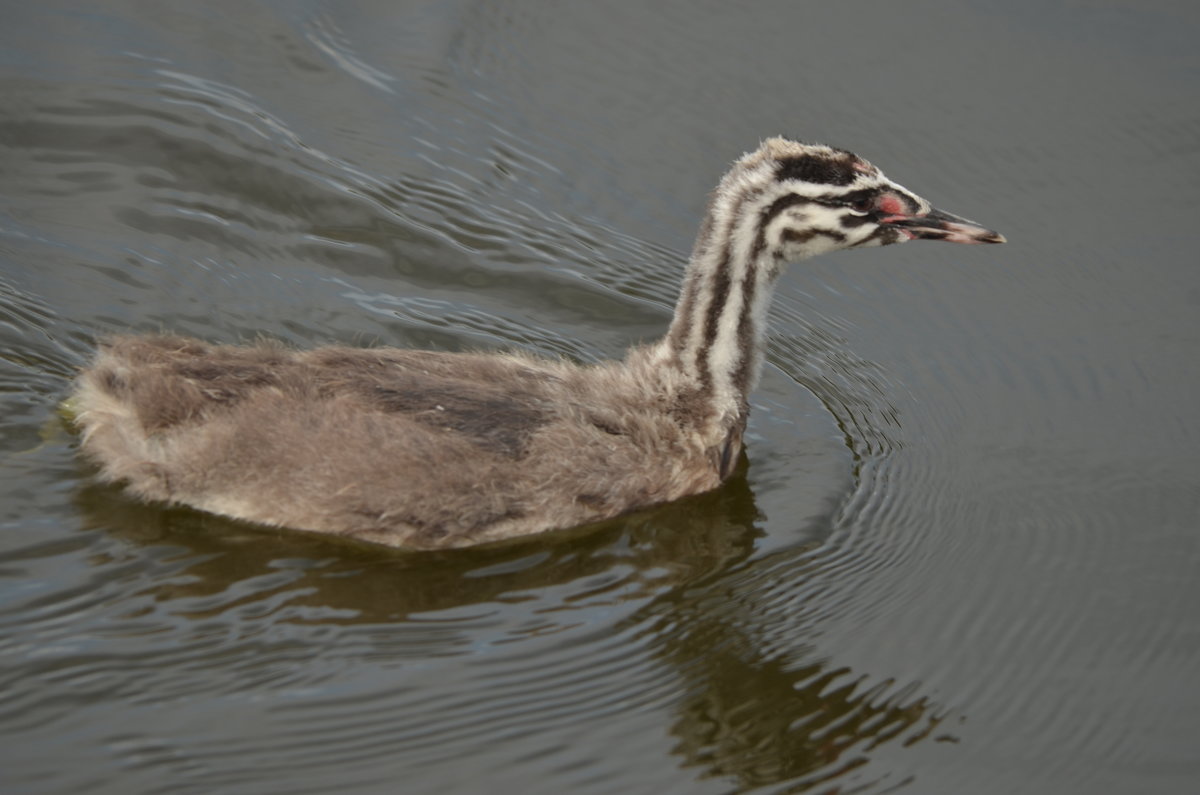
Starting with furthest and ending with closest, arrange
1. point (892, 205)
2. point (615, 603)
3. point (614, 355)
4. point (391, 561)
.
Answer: point (614, 355), point (892, 205), point (391, 561), point (615, 603)

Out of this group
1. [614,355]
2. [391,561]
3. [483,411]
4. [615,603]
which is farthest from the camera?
[614,355]

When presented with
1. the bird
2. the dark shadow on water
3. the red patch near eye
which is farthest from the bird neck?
the dark shadow on water

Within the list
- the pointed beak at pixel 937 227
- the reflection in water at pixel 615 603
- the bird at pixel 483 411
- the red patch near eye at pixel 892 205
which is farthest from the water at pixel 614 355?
the red patch near eye at pixel 892 205

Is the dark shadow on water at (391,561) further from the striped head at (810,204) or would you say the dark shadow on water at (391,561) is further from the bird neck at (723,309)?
the striped head at (810,204)

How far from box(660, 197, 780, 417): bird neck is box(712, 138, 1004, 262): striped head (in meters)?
0.02

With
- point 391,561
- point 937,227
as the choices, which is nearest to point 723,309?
point 937,227

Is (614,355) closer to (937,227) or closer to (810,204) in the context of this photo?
(810,204)

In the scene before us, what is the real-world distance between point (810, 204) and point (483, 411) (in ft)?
5.75

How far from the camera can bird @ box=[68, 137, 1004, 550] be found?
21.9 feet

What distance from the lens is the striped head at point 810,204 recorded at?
7.23 m

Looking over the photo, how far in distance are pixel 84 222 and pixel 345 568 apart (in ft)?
10.3

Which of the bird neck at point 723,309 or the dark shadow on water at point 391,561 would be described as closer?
the dark shadow on water at point 391,561

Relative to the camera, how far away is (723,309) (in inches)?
287

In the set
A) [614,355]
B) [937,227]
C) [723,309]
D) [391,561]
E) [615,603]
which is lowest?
[391,561]
